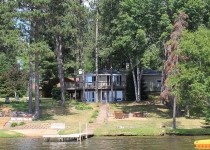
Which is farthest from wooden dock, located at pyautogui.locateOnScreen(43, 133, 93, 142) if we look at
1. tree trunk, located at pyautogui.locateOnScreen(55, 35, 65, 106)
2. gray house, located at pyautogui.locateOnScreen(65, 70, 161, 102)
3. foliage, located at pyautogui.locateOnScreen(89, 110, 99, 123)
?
gray house, located at pyautogui.locateOnScreen(65, 70, 161, 102)

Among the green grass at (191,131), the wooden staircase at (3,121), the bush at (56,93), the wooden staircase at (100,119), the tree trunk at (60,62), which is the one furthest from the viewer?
the bush at (56,93)

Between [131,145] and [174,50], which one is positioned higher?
[174,50]

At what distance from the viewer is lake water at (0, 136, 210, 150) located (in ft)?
133

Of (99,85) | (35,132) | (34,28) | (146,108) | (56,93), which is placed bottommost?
(35,132)

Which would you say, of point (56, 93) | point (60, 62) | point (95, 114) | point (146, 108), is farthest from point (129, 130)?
point (56, 93)

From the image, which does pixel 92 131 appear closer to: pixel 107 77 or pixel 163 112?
pixel 163 112

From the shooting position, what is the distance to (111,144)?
140ft

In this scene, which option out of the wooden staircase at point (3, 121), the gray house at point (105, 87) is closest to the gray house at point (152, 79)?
the gray house at point (105, 87)

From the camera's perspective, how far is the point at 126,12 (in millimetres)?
69625

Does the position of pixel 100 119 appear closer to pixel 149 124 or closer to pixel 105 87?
pixel 149 124

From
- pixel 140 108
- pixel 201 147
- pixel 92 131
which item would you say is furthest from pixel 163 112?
pixel 201 147

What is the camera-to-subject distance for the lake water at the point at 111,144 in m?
40.5

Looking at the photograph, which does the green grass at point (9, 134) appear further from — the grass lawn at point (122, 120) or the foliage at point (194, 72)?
the foliage at point (194, 72)

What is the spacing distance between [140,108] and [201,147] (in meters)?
33.3
